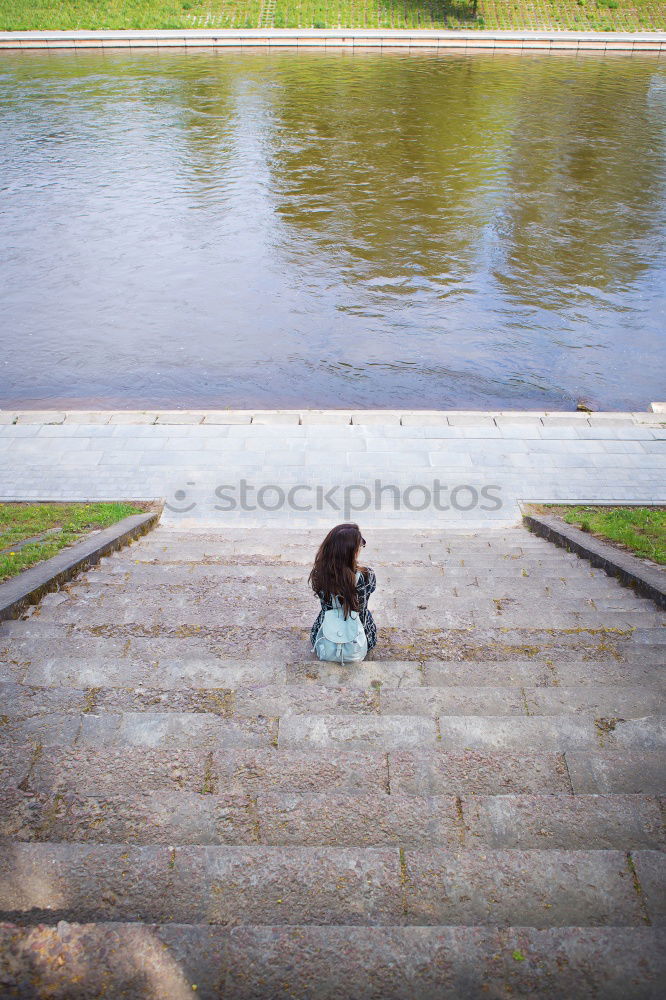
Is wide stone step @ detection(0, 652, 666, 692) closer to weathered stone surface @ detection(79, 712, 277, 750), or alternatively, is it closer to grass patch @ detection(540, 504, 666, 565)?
weathered stone surface @ detection(79, 712, 277, 750)

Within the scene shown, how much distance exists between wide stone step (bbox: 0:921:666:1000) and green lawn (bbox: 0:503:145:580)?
3.97m

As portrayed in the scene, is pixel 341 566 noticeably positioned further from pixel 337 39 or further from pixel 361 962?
pixel 337 39

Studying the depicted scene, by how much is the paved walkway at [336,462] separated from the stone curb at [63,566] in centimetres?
98

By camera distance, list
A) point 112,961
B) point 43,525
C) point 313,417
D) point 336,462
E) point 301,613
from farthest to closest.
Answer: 1. point 313,417
2. point 336,462
3. point 43,525
4. point 301,613
5. point 112,961

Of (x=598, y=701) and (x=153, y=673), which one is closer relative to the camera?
(x=598, y=701)

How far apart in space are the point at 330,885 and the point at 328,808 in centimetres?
41

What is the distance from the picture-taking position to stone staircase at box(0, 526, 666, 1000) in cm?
228

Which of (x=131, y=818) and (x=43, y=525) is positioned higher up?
(x=131, y=818)

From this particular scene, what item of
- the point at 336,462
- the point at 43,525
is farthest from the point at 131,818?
the point at 336,462

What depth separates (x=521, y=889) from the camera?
2.61 m

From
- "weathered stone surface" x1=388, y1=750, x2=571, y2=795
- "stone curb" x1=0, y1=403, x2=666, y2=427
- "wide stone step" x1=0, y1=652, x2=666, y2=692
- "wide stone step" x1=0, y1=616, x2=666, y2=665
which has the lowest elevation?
"stone curb" x1=0, y1=403, x2=666, y2=427

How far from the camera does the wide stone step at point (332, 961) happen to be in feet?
7.26

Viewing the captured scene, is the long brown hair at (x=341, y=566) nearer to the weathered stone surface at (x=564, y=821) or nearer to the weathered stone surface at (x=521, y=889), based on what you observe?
the weathered stone surface at (x=564, y=821)

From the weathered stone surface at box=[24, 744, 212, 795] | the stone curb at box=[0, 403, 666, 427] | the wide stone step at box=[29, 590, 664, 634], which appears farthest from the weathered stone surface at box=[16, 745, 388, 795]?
the stone curb at box=[0, 403, 666, 427]
